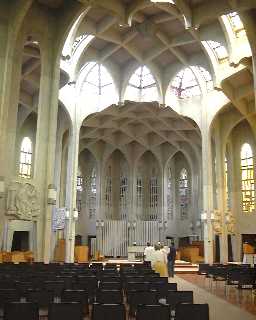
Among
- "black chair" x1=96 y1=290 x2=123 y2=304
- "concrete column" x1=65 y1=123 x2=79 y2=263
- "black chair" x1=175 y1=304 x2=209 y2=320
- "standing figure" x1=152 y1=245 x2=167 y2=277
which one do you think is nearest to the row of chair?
"black chair" x1=175 y1=304 x2=209 y2=320

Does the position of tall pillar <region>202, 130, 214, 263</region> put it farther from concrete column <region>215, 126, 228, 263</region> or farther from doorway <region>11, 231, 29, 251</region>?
doorway <region>11, 231, 29, 251</region>

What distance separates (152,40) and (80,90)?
6.87m

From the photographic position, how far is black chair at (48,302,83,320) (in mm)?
5406

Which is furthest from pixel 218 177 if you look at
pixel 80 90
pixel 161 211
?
pixel 80 90

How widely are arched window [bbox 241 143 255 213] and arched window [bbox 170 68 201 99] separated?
6.68 meters

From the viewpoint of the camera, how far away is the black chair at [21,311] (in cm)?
537

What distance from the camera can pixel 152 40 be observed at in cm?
2750

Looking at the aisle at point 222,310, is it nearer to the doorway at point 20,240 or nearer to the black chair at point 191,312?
the black chair at point 191,312

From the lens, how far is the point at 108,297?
732 centimetres

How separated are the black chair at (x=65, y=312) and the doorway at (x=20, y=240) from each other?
2659cm

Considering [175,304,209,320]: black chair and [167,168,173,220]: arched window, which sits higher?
[167,168,173,220]: arched window

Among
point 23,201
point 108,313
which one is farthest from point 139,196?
point 108,313

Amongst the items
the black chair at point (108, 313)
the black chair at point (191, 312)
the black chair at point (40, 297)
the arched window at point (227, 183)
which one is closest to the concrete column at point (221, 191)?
the arched window at point (227, 183)

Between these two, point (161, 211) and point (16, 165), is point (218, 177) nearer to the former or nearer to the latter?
point (161, 211)
